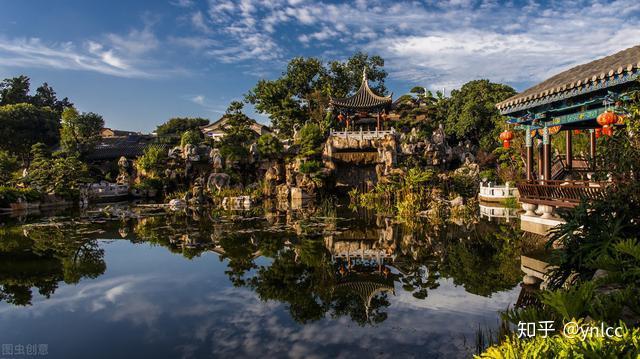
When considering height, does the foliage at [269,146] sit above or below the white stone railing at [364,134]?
below

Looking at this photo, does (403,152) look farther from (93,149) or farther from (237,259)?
(93,149)

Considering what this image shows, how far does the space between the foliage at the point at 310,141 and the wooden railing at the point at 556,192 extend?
55.9ft

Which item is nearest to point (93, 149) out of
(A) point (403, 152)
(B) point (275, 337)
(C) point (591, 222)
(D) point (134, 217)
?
(D) point (134, 217)

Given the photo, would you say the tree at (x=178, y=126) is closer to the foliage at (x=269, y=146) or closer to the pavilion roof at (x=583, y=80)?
the foliage at (x=269, y=146)

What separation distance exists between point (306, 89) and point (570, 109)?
2926 centimetres

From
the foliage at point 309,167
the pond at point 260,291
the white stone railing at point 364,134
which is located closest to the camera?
the pond at point 260,291

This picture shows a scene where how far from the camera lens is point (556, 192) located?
330 inches

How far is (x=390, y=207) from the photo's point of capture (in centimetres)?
1906

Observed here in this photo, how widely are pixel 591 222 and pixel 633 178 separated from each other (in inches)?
30.9

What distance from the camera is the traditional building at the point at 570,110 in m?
7.23

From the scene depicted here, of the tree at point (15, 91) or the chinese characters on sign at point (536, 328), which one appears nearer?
the chinese characters on sign at point (536, 328)

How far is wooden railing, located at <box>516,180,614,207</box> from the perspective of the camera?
24.5 ft

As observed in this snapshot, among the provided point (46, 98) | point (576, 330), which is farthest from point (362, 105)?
point (46, 98)

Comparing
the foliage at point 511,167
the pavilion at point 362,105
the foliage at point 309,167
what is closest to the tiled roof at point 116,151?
the foliage at point 309,167
